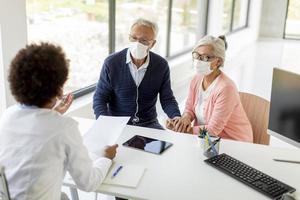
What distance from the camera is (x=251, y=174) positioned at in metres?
1.55

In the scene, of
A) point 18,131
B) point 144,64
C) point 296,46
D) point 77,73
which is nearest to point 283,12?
point 296,46

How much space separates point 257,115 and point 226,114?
0.79 ft

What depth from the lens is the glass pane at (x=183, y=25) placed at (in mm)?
5520

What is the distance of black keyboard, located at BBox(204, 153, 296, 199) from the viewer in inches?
57.1

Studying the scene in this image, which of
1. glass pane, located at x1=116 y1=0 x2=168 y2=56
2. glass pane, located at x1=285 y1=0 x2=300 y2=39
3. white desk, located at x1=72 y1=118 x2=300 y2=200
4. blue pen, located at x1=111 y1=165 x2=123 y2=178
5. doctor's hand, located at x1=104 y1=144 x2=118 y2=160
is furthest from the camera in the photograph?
glass pane, located at x1=285 y1=0 x2=300 y2=39

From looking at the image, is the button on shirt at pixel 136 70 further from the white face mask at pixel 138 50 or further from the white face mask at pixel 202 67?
the white face mask at pixel 202 67

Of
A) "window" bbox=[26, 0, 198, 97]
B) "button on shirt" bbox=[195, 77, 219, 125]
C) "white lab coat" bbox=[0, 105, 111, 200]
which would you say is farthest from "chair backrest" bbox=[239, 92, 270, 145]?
"white lab coat" bbox=[0, 105, 111, 200]

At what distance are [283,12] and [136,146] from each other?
28.6ft

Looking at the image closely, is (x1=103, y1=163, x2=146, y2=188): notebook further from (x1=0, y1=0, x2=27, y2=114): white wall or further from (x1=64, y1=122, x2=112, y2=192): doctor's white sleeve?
(x1=0, y1=0, x2=27, y2=114): white wall

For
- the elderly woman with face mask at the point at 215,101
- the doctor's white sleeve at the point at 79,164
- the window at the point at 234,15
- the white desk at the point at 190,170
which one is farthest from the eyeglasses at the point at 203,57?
the window at the point at 234,15

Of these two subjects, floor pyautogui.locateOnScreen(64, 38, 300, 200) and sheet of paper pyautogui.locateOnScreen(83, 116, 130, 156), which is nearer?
sheet of paper pyautogui.locateOnScreen(83, 116, 130, 156)

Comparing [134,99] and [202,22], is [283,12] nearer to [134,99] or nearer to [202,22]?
[202,22]

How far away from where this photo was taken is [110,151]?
1651 mm

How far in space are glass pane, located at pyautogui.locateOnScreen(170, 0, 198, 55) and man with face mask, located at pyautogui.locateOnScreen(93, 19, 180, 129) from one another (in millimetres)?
3157
